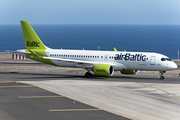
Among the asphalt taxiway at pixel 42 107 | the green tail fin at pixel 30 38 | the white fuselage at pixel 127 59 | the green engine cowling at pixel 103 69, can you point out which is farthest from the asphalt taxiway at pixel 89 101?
the green tail fin at pixel 30 38

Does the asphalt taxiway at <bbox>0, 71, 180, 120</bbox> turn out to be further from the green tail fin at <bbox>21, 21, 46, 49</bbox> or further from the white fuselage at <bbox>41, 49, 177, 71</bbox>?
the green tail fin at <bbox>21, 21, 46, 49</bbox>

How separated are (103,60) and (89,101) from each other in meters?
21.5

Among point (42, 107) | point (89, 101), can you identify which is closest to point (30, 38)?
point (89, 101)

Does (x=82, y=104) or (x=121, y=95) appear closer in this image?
(x=82, y=104)

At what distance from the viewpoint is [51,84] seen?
42.8 m

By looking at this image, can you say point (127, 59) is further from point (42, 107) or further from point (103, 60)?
point (42, 107)

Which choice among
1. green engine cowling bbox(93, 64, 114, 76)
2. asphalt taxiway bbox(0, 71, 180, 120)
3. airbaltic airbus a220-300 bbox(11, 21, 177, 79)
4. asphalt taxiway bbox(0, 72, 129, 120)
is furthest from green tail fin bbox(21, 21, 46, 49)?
asphalt taxiway bbox(0, 72, 129, 120)

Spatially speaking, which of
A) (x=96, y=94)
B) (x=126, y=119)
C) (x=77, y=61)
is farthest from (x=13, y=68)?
(x=126, y=119)

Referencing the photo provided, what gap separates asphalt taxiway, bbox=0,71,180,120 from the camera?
2581 cm

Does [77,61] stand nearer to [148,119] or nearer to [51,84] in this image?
[51,84]

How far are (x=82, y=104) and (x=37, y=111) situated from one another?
503cm

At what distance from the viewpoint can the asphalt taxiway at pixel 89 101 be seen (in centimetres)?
2581

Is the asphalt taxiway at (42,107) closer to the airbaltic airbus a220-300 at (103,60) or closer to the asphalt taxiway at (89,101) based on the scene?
the asphalt taxiway at (89,101)

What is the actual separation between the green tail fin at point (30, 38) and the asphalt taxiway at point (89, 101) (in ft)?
48.6
